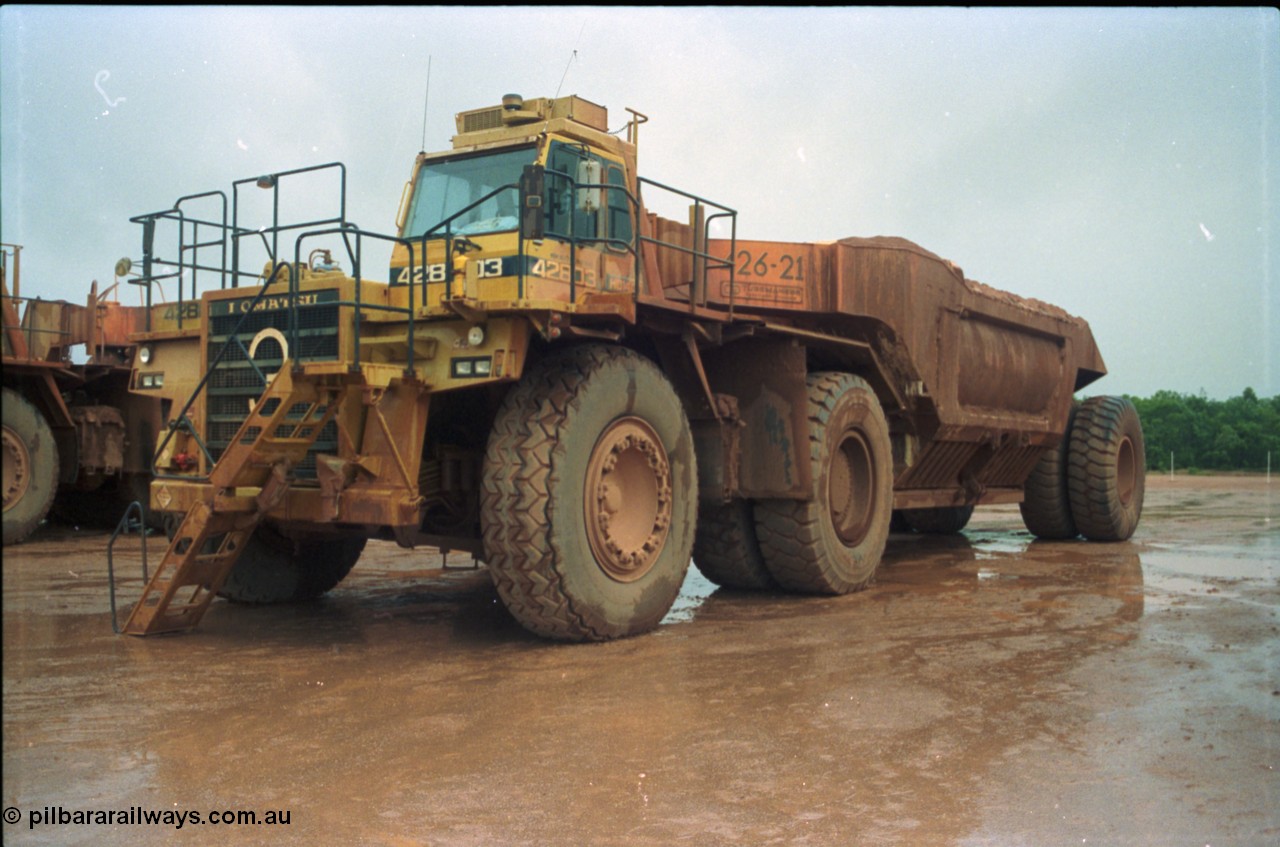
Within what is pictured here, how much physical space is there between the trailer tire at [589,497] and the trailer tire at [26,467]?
8280 mm

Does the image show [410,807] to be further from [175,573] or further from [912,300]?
[912,300]

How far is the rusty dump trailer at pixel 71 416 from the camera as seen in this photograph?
505 inches

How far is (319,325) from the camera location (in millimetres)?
6984

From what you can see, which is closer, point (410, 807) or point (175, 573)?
point (410, 807)

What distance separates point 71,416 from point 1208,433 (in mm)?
28261

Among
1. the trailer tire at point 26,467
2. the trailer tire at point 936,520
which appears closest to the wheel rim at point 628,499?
the trailer tire at point 936,520

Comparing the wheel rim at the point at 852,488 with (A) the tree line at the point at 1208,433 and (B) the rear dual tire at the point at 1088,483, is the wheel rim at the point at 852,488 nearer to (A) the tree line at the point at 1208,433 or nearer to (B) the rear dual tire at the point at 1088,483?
(B) the rear dual tire at the point at 1088,483

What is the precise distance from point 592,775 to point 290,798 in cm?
108

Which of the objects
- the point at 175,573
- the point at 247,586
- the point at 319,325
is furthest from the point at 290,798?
the point at 247,586

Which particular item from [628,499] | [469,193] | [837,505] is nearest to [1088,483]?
[837,505]

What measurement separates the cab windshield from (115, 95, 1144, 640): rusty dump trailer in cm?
2

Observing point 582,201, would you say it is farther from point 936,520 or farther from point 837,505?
point 936,520

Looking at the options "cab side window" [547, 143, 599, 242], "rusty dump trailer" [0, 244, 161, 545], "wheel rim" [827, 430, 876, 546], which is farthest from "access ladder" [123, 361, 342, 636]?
"rusty dump trailer" [0, 244, 161, 545]

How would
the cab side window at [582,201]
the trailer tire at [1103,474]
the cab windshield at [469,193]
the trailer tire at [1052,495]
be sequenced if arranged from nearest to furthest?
the cab side window at [582,201] → the cab windshield at [469,193] → the trailer tire at [1103,474] → the trailer tire at [1052,495]
